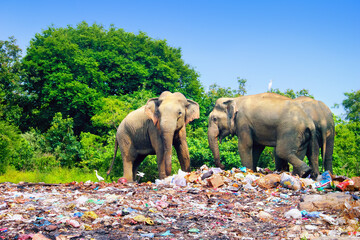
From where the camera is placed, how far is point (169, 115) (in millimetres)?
10680

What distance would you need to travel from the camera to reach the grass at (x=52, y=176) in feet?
56.5

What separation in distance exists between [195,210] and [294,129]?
4.55 m

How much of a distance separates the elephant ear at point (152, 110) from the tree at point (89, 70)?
1550 cm

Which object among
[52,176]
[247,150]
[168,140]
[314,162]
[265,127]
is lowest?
[52,176]

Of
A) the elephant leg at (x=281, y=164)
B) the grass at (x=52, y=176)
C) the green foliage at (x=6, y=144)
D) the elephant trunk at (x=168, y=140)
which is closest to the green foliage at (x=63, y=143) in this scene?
the grass at (x=52, y=176)

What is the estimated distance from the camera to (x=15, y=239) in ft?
17.6

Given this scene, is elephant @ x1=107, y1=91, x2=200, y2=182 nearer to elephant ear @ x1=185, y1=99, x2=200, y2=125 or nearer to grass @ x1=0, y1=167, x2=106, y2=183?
elephant ear @ x1=185, y1=99, x2=200, y2=125

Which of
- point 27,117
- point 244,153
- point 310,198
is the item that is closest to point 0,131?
point 27,117

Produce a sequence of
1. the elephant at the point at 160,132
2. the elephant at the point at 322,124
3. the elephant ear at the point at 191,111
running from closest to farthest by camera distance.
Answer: the elephant at the point at 160,132
the elephant at the point at 322,124
the elephant ear at the point at 191,111

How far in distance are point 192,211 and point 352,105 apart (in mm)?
28953

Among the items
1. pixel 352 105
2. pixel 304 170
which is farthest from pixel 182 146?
pixel 352 105

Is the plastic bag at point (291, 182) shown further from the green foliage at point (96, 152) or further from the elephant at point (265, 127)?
the green foliage at point (96, 152)

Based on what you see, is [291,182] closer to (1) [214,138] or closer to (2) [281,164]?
(2) [281,164]

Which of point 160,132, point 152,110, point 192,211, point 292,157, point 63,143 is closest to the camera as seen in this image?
point 192,211
